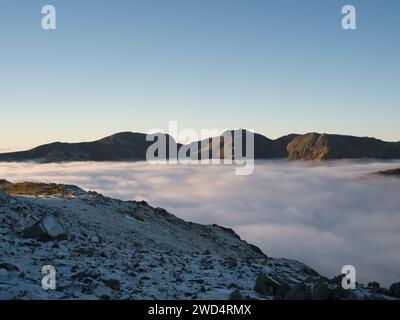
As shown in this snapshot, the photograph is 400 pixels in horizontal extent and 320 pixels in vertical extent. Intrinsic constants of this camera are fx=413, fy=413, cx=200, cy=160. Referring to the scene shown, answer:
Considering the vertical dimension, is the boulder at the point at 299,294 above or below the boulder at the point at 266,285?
above

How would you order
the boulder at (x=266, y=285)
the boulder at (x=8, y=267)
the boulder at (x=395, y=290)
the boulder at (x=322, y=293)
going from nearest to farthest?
1. the boulder at (x=322, y=293)
2. the boulder at (x=8, y=267)
3. the boulder at (x=266, y=285)
4. the boulder at (x=395, y=290)

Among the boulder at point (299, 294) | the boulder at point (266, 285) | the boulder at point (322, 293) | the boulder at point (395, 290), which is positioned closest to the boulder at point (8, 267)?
the boulder at point (266, 285)

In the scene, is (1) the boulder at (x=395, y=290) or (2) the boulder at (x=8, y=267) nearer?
(2) the boulder at (x=8, y=267)

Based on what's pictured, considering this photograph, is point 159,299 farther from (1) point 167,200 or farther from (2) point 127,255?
(1) point 167,200

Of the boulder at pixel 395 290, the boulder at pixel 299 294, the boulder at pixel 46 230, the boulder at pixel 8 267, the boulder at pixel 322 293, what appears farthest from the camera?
the boulder at pixel 46 230

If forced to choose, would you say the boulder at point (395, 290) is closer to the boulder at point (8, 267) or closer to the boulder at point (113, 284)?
the boulder at point (113, 284)

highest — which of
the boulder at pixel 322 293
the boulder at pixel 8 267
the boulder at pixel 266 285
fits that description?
the boulder at pixel 8 267

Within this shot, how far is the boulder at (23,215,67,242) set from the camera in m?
15.8

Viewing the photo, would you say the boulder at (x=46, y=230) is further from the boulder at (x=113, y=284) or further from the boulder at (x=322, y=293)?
the boulder at (x=322, y=293)

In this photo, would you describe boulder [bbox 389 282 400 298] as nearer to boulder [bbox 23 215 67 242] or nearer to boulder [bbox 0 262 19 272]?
boulder [bbox 0 262 19 272]

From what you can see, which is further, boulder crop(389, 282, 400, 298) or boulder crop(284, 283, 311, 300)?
boulder crop(389, 282, 400, 298)

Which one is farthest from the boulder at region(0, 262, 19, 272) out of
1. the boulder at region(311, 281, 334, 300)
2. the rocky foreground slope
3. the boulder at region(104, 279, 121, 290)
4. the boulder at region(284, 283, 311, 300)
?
the boulder at region(311, 281, 334, 300)

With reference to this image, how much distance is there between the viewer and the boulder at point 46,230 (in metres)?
15.8

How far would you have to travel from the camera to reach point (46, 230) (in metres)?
15.9
